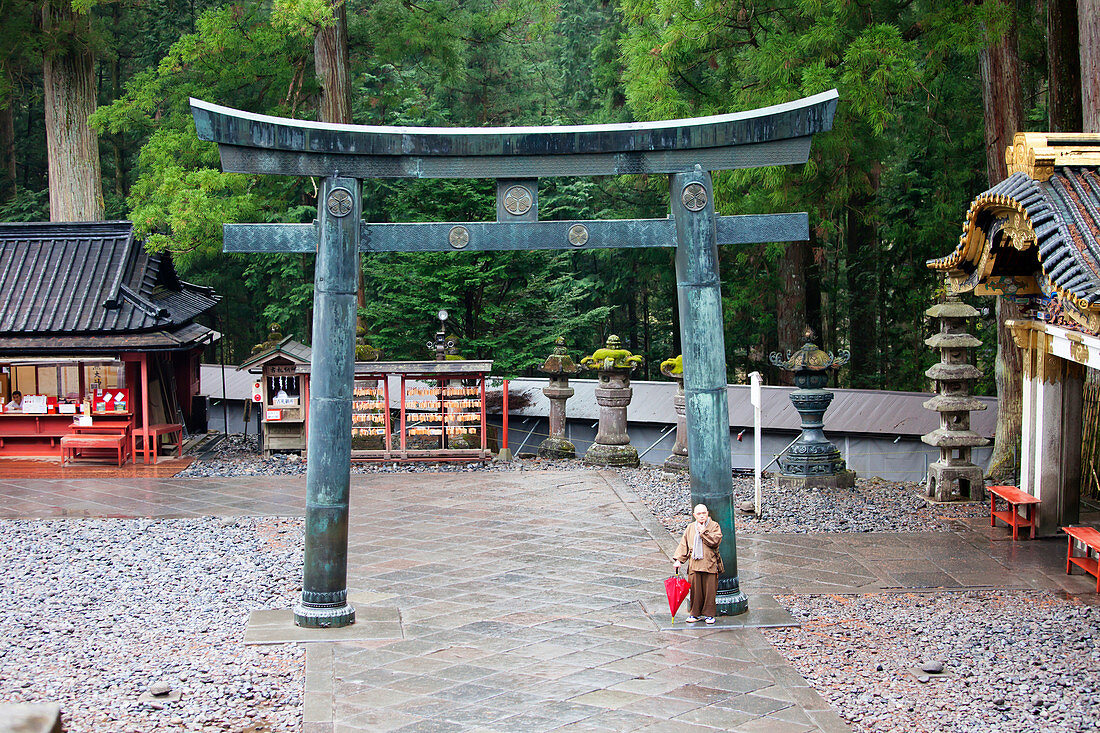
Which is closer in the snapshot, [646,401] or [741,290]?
[646,401]

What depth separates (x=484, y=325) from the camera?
22.9 meters

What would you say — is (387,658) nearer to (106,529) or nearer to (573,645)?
(573,645)

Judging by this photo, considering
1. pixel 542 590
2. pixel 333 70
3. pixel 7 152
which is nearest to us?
pixel 542 590

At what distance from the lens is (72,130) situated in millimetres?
19891

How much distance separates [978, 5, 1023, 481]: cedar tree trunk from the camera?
535 inches

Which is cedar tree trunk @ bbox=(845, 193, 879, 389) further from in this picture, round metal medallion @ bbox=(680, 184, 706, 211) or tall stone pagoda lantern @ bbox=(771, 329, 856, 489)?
round metal medallion @ bbox=(680, 184, 706, 211)

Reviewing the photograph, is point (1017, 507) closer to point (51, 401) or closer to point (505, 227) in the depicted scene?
point (505, 227)

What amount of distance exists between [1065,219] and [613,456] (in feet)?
25.7

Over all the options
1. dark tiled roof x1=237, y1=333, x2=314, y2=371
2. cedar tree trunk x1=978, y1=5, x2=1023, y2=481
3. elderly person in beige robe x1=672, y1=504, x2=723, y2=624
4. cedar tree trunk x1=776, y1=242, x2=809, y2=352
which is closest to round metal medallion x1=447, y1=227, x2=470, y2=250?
elderly person in beige robe x1=672, y1=504, x2=723, y2=624

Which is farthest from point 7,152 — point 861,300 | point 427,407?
point 861,300

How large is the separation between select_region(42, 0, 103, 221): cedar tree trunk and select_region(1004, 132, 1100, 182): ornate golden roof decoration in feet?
56.5

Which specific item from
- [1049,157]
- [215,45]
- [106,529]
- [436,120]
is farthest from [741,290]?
[106,529]

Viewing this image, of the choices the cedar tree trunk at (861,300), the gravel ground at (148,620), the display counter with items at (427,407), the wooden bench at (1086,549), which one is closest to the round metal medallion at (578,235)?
the gravel ground at (148,620)

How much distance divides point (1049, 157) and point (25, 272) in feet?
49.2
